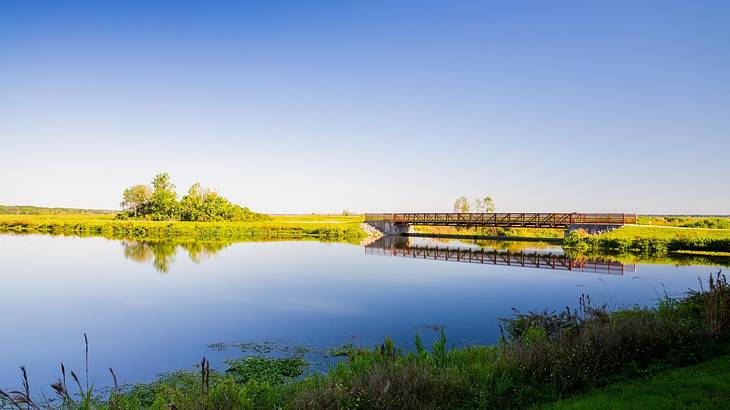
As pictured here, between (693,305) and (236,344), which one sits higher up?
(693,305)

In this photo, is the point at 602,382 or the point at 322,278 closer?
the point at 602,382

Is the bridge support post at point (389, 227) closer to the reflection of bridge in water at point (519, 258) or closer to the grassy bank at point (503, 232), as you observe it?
the grassy bank at point (503, 232)

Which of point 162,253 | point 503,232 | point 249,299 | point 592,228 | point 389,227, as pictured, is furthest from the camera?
point 389,227

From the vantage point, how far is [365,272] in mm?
26234

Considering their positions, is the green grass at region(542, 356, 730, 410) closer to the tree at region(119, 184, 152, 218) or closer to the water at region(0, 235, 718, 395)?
the water at region(0, 235, 718, 395)

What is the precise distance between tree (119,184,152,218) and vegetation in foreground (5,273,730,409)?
83.5 metres

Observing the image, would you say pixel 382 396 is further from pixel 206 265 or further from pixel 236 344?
pixel 206 265

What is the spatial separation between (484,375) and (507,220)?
44.6 meters

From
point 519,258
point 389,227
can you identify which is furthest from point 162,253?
point 389,227

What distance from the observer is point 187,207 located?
242 feet

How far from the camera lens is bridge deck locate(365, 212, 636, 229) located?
43906 millimetres

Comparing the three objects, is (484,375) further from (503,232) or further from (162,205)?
(162,205)

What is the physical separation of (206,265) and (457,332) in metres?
20.0

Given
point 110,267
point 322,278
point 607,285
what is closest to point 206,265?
point 110,267
